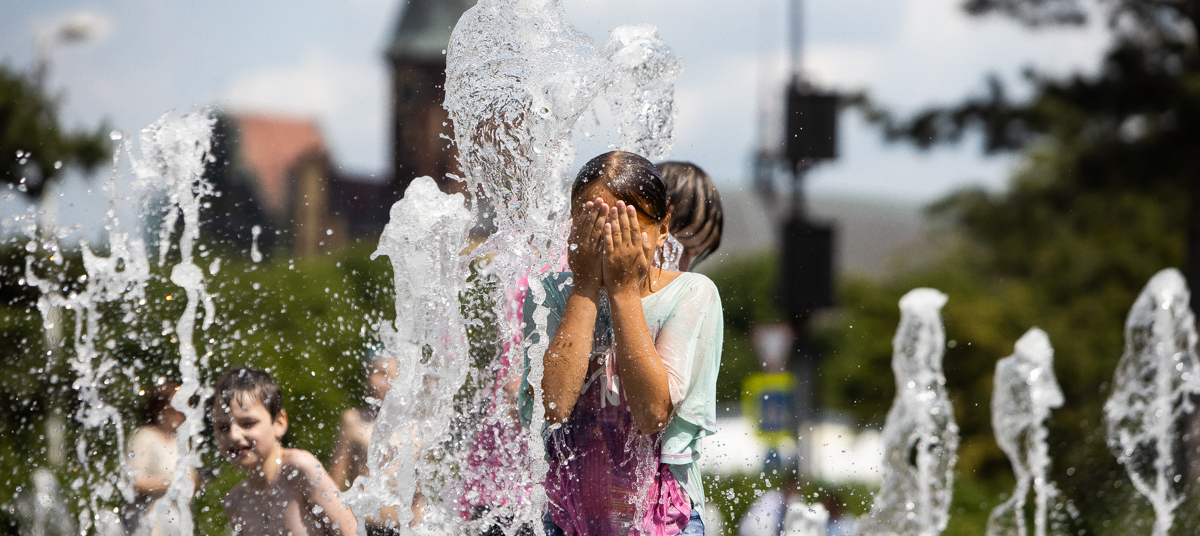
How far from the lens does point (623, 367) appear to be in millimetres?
1899

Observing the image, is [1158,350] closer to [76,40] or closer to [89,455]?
[89,455]

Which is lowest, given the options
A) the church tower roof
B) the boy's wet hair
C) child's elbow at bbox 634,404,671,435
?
the boy's wet hair

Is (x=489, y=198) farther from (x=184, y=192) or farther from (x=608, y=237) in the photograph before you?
(x=184, y=192)

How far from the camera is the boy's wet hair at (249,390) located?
9.46ft

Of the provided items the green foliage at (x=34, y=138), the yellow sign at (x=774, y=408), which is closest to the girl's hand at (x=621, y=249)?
the yellow sign at (x=774, y=408)

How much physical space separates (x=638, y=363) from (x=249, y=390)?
1.46 m

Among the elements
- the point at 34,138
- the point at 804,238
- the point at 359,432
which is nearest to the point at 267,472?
the point at 359,432

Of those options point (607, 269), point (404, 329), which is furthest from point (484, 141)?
point (607, 269)

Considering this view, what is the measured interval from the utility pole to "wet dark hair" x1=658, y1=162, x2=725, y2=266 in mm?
4984

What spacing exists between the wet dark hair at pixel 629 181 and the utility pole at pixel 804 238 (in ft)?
17.8

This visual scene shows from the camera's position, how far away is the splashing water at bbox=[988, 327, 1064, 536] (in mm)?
4953

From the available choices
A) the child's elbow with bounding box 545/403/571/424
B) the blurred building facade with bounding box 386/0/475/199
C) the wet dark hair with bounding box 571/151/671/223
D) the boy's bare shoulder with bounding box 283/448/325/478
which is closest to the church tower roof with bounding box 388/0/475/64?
the blurred building facade with bounding box 386/0/475/199

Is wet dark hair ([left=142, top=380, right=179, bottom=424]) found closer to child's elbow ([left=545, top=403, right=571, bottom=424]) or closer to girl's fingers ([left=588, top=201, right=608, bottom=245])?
child's elbow ([left=545, top=403, right=571, bottom=424])

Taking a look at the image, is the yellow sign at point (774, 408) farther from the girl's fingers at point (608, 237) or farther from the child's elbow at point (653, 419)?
the girl's fingers at point (608, 237)
